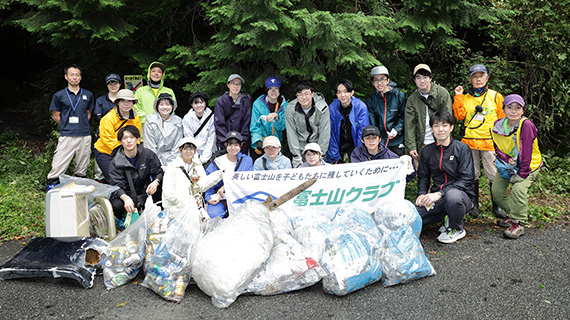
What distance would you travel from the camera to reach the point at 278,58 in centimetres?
629

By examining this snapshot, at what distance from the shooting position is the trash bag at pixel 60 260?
166 inches

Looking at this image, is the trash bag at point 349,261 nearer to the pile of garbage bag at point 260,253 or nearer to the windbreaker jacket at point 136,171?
the pile of garbage bag at point 260,253

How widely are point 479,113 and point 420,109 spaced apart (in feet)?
2.44

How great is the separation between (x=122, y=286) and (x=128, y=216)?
102cm

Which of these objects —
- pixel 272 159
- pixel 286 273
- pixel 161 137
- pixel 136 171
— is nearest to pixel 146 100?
pixel 161 137

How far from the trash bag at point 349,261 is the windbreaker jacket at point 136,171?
2.49 m

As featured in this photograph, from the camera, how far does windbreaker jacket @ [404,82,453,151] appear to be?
596cm

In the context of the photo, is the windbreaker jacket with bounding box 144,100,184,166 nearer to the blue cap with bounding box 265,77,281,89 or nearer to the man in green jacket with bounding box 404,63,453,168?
the blue cap with bounding box 265,77,281,89

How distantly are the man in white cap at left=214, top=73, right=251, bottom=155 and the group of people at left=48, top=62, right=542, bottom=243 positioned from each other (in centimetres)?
1

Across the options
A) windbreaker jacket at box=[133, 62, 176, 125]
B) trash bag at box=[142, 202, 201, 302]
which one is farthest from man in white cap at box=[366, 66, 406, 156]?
trash bag at box=[142, 202, 201, 302]

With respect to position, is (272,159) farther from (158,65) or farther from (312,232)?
(158,65)

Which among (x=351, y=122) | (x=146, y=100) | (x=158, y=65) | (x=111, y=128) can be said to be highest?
(x=158, y=65)

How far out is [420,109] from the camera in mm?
5988

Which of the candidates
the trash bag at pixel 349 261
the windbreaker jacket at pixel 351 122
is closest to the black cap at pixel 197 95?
the windbreaker jacket at pixel 351 122
